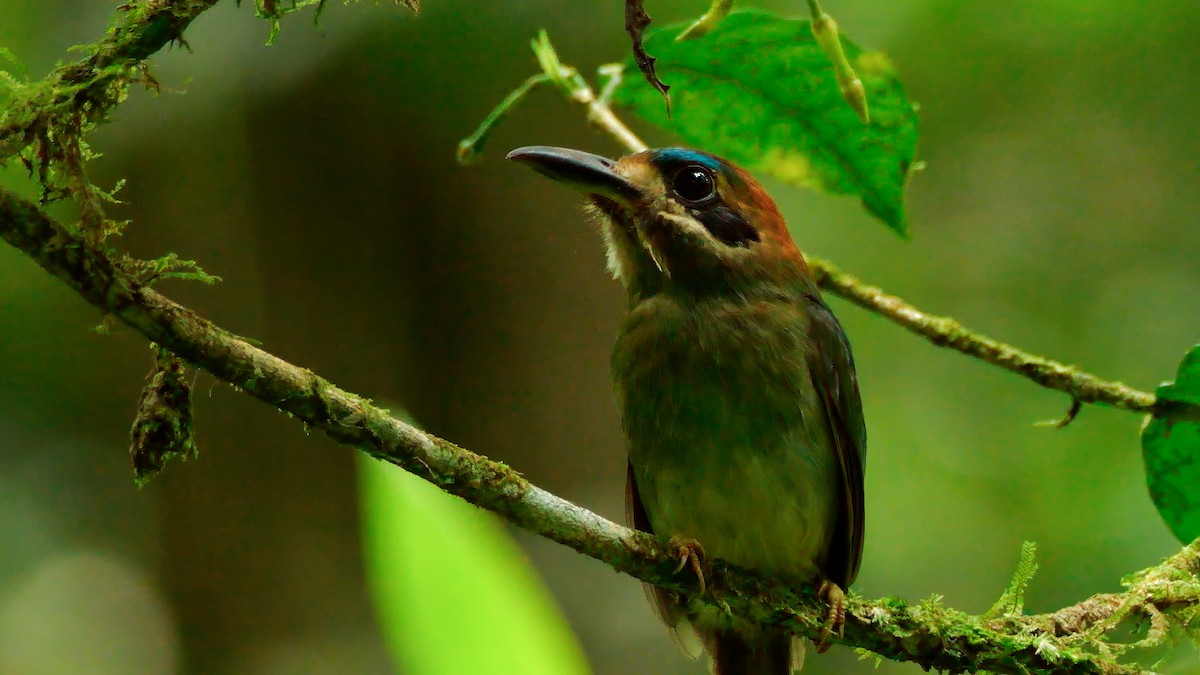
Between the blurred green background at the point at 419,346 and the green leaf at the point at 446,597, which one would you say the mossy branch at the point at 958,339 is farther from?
the blurred green background at the point at 419,346

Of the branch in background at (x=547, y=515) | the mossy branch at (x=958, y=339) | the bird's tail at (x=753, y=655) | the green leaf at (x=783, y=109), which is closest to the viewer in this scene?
the branch in background at (x=547, y=515)

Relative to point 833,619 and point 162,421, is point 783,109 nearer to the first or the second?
point 833,619

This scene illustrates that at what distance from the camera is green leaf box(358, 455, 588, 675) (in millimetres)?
1351

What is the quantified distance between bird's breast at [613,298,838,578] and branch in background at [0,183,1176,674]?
124 mm

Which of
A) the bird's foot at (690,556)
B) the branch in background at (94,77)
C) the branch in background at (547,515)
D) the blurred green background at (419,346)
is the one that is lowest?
the blurred green background at (419,346)

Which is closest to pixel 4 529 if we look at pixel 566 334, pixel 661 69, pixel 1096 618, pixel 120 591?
pixel 120 591

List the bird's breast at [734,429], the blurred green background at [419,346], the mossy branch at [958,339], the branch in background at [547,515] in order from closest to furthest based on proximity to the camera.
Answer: the branch in background at [547,515] → the bird's breast at [734,429] → the mossy branch at [958,339] → the blurred green background at [419,346]

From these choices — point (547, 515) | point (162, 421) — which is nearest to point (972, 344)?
point (547, 515)

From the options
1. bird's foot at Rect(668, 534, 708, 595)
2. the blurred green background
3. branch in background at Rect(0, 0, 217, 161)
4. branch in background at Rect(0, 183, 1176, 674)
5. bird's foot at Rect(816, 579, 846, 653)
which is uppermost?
branch in background at Rect(0, 0, 217, 161)

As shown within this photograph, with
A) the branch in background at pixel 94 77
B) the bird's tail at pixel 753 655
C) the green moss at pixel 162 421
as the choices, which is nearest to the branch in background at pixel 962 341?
the bird's tail at pixel 753 655

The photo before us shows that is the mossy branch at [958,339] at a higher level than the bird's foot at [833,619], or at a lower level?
higher

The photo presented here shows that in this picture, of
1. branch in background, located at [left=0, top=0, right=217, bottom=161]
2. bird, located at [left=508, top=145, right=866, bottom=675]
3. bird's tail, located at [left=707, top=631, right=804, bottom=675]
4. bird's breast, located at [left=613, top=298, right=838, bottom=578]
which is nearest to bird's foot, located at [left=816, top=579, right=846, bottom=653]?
bird, located at [left=508, top=145, right=866, bottom=675]

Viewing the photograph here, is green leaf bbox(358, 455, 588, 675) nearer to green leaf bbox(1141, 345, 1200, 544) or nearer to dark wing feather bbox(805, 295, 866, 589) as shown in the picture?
dark wing feather bbox(805, 295, 866, 589)

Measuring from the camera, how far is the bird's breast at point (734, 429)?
8.27 ft
